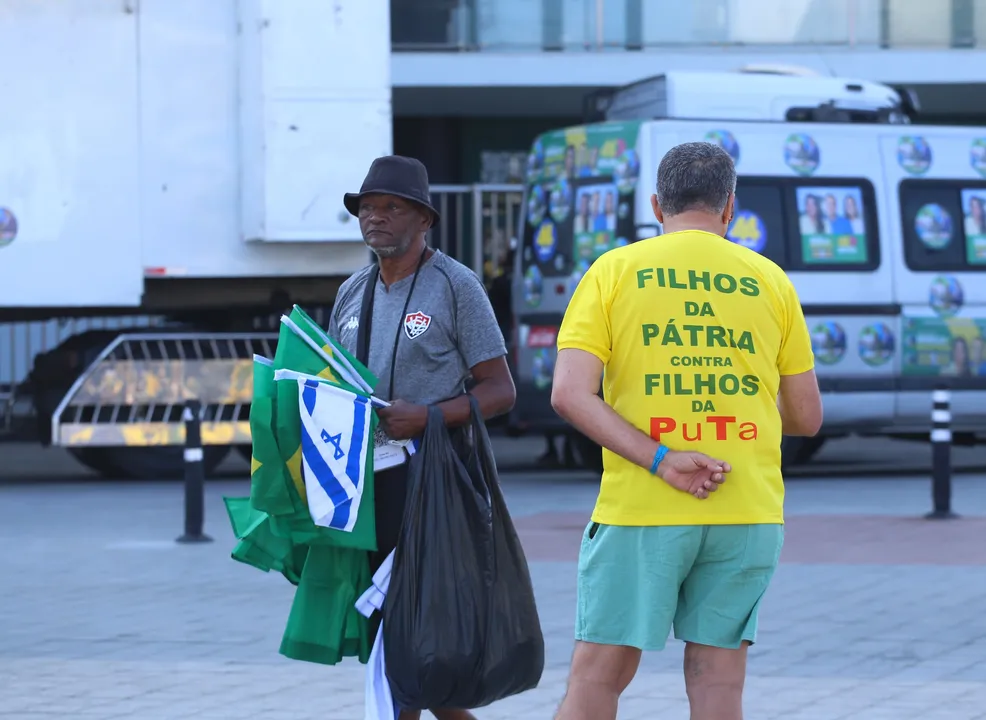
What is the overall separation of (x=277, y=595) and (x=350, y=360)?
4.01 metres

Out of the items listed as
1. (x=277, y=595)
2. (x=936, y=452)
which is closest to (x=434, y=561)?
(x=277, y=595)

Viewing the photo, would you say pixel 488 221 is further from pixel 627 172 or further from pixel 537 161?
pixel 627 172

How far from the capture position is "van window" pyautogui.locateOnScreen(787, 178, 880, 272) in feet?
45.1

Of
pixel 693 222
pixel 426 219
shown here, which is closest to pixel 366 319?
pixel 426 219

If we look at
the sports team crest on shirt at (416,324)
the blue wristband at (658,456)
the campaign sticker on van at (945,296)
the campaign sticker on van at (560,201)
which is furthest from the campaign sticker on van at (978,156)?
the blue wristband at (658,456)

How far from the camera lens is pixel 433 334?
4.57 m

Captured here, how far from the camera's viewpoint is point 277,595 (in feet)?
27.2

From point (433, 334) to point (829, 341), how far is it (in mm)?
9550

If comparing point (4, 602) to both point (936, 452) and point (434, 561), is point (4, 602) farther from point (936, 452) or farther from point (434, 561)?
point (936, 452)

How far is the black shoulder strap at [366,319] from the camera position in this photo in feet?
15.2

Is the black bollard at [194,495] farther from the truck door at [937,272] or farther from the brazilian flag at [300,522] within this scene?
the truck door at [937,272]

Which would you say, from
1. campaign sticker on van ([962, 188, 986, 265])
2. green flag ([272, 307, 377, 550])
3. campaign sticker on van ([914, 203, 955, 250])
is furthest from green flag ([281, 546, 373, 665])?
campaign sticker on van ([962, 188, 986, 265])

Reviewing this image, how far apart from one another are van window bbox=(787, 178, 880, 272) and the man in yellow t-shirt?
9.89 m

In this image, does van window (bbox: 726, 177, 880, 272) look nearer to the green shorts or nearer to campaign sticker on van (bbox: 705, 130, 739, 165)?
campaign sticker on van (bbox: 705, 130, 739, 165)
